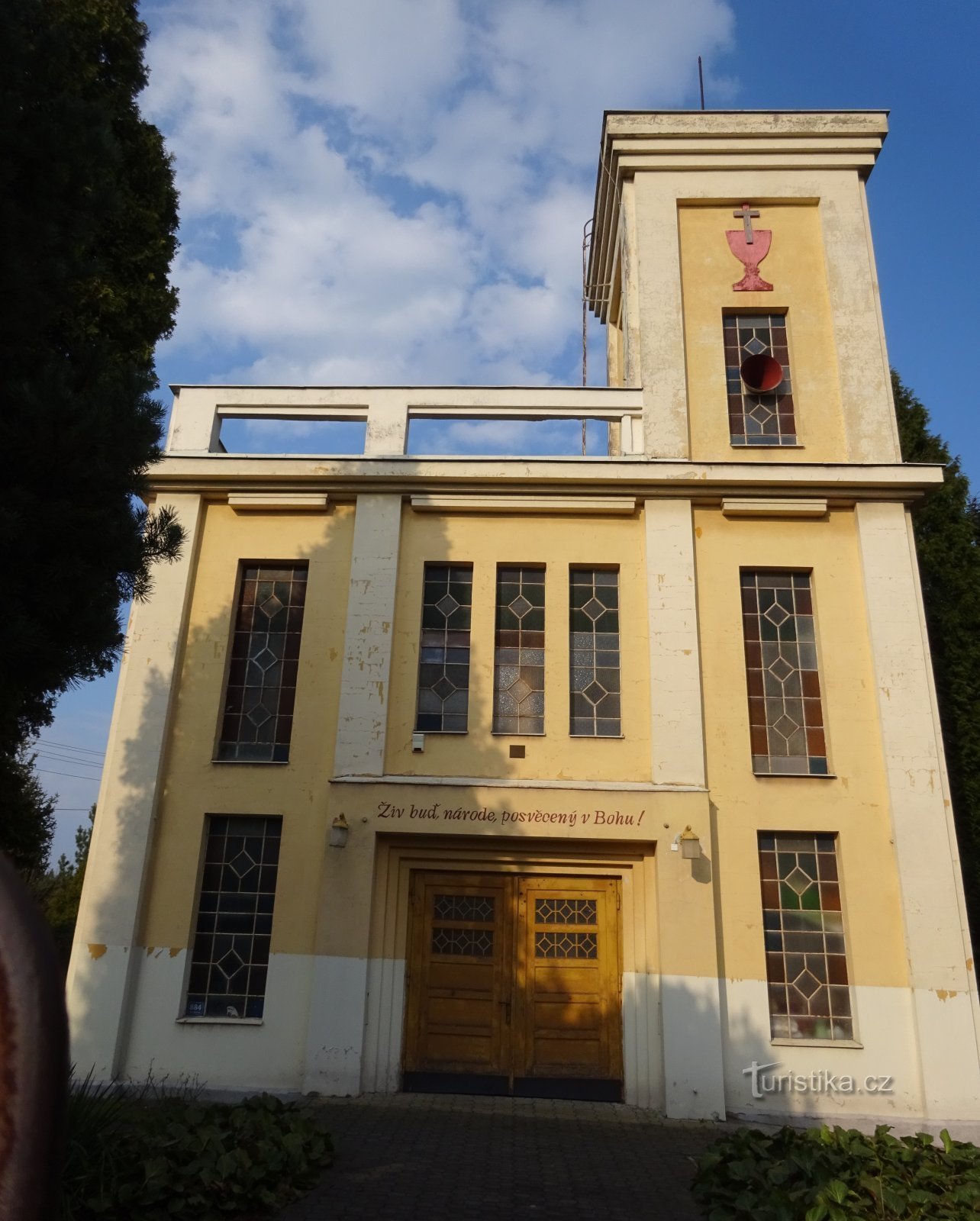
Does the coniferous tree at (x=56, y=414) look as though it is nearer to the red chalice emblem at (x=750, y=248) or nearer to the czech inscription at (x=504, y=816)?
the czech inscription at (x=504, y=816)

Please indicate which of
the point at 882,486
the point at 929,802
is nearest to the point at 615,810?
the point at 929,802

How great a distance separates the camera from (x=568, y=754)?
37.7 ft

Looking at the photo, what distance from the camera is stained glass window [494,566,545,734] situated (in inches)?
465

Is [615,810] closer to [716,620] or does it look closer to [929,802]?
[716,620]

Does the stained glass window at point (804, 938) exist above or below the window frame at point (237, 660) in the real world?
below

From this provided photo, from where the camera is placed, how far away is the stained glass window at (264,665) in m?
12.0

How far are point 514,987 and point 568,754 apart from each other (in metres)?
2.76

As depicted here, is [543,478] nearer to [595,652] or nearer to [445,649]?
[595,652]

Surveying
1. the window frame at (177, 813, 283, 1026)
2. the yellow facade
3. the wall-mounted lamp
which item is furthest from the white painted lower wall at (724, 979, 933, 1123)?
the yellow facade

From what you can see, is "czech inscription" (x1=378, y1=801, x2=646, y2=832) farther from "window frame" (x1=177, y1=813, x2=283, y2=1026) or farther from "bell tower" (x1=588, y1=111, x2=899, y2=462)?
"bell tower" (x1=588, y1=111, x2=899, y2=462)

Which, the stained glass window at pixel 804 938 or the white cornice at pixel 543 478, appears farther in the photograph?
the white cornice at pixel 543 478

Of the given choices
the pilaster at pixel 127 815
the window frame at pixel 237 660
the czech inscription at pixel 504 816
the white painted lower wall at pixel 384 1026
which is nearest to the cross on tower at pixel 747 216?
the window frame at pixel 237 660

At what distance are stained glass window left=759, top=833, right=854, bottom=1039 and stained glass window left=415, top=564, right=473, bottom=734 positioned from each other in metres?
4.01

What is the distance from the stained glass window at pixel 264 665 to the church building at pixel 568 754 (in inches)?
1.7
